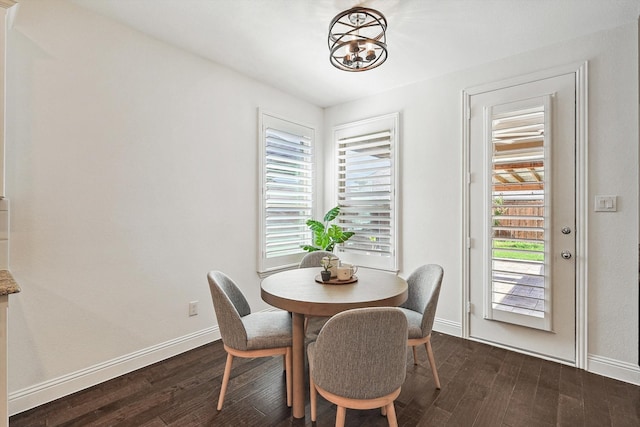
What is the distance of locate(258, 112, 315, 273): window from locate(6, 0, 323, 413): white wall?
391mm

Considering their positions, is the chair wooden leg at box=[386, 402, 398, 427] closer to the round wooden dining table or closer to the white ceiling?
the round wooden dining table

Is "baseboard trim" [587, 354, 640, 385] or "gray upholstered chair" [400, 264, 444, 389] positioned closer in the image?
"gray upholstered chair" [400, 264, 444, 389]

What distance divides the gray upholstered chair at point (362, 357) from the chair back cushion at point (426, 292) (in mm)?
697

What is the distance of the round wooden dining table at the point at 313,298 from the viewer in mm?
1733

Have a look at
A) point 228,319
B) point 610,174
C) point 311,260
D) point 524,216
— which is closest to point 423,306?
point 311,260

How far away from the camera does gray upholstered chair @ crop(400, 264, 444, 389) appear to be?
2105mm

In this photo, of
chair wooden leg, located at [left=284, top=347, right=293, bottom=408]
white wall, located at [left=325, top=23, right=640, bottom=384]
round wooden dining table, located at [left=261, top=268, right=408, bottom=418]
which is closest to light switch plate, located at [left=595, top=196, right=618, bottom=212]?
white wall, located at [left=325, top=23, right=640, bottom=384]

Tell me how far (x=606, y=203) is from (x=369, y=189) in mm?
2168

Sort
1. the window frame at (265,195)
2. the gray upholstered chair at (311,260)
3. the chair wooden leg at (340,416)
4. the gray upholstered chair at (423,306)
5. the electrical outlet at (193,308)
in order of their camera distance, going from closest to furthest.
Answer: the chair wooden leg at (340,416)
the gray upholstered chair at (423,306)
the electrical outlet at (193,308)
the gray upholstered chair at (311,260)
the window frame at (265,195)

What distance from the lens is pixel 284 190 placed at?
376cm

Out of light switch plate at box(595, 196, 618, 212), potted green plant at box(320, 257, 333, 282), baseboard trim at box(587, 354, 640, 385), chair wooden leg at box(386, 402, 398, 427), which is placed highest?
light switch plate at box(595, 196, 618, 212)

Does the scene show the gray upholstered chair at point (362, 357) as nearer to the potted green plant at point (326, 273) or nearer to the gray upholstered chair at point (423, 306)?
the gray upholstered chair at point (423, 306)

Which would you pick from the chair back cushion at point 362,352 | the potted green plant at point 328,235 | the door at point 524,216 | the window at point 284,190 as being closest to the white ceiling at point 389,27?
the door at point 524,216

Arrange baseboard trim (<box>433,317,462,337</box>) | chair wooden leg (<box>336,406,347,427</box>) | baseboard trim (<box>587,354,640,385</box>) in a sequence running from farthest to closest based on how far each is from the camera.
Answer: baseboard trim (<box>433,317,462,337</box>) → baseboard trim (<box>587,354,640,385</box>) → chair wooden leg (<box>336,406,347,427</box>)
